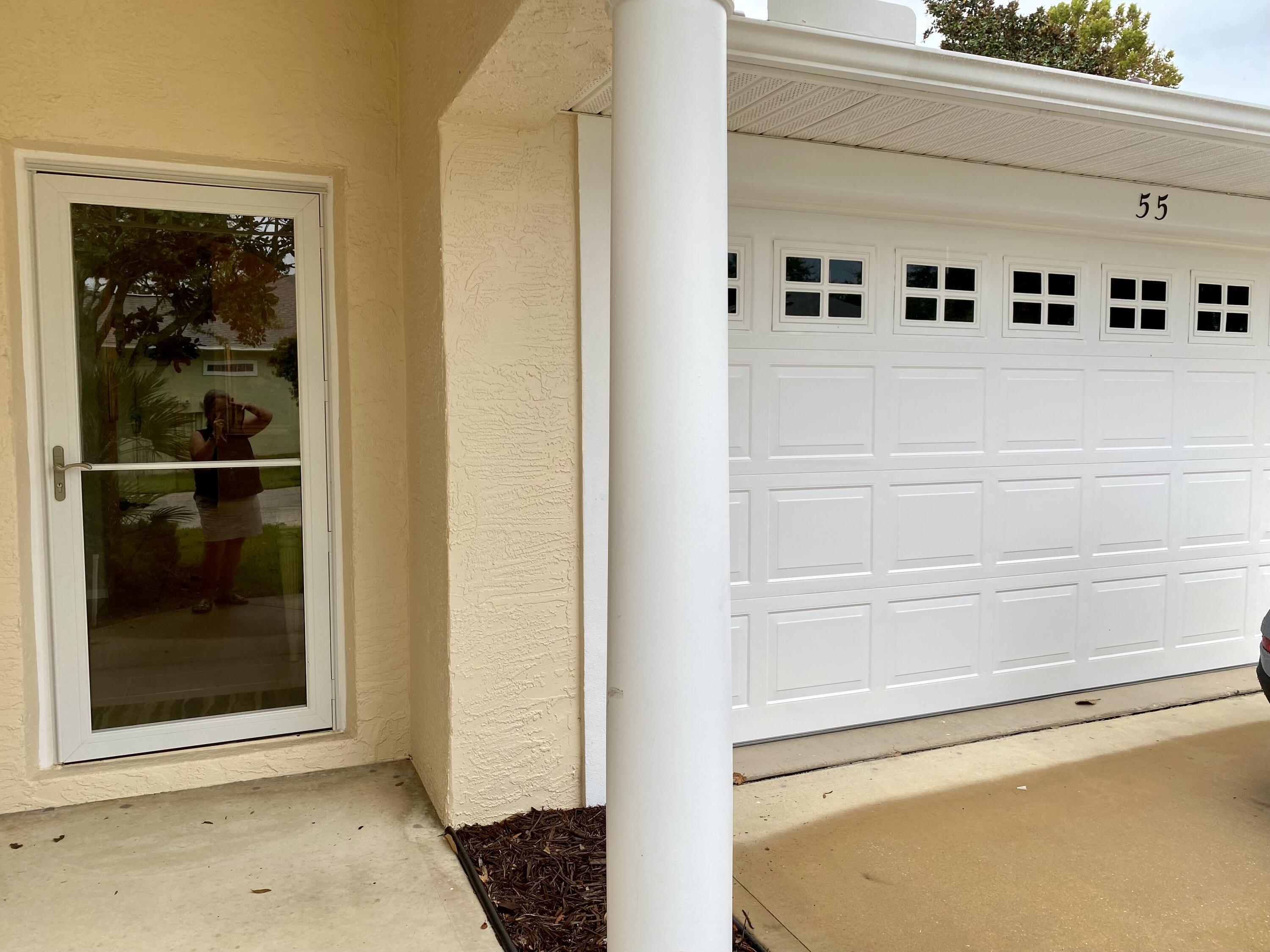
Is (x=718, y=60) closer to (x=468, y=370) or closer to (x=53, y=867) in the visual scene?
(x=468, y=370)

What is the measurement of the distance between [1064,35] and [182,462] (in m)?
20.4

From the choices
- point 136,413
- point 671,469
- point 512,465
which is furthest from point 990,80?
point 136,413

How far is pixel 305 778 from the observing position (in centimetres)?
342

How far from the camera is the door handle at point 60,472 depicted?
3.18 metres

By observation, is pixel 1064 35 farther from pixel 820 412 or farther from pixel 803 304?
pixel 820 412

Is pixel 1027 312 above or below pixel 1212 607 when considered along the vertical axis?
above

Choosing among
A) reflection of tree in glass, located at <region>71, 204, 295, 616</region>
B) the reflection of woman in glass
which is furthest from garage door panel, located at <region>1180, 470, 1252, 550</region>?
reflection of tree in glass, located at <region>71, 204, 295, 616</region>

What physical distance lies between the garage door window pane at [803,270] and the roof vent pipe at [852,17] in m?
1.03

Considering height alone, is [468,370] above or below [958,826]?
above

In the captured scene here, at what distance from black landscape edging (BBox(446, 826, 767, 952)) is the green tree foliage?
17.8 m

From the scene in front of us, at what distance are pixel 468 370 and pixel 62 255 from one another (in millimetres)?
1539

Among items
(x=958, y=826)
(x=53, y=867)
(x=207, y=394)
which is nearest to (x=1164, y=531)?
(x=958, y=826)

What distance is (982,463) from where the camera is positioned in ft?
14.0

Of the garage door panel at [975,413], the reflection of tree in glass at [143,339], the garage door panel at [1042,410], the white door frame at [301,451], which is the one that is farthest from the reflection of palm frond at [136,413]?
the garage door panel at [1042,410]
